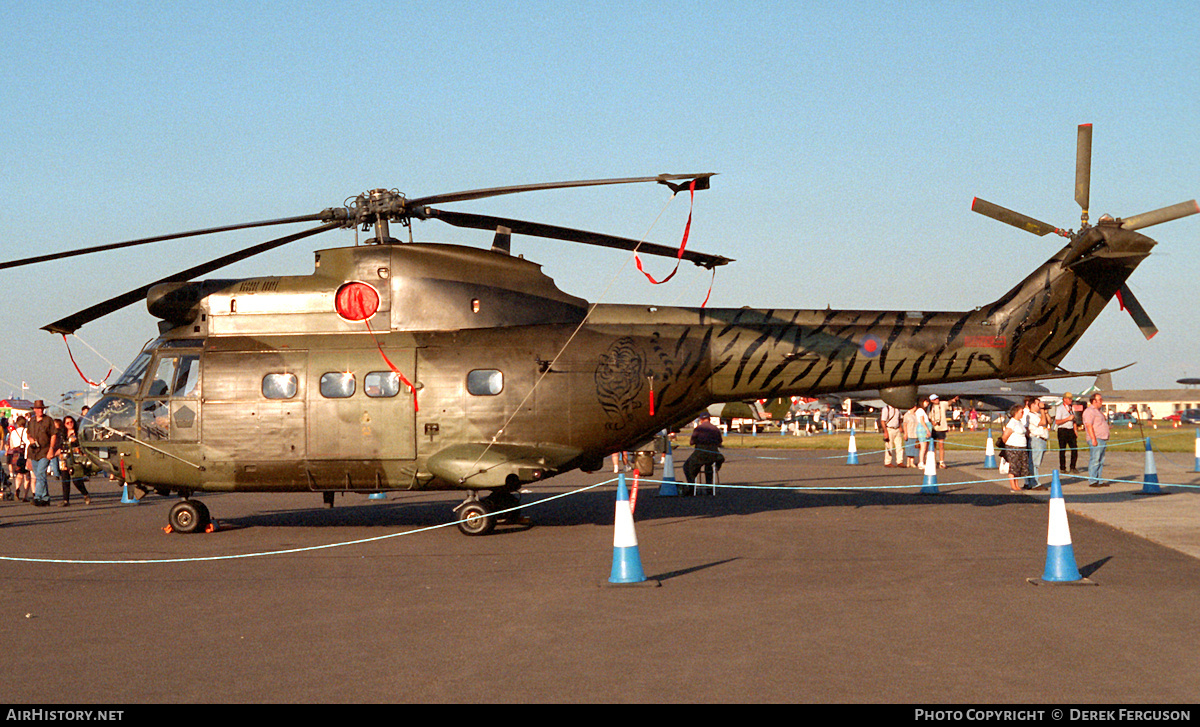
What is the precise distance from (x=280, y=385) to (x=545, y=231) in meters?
4.43

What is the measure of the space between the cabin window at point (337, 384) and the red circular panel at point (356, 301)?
848 millimetres

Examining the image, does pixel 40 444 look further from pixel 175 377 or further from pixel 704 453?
pixel 704 453

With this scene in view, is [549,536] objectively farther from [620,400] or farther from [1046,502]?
[1046,502]

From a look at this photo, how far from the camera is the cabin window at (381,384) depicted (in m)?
14.7

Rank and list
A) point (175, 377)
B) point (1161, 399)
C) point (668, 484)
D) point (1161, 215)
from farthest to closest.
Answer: point (1161, 399) → point (668, 484) → point (175, 377) → point (1161, 215)

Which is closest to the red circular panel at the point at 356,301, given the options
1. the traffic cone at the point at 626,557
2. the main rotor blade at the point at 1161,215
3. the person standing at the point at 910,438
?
the traffic cone at the point at 626,557

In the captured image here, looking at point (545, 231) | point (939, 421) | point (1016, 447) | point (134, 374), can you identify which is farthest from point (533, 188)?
point (939, 421)

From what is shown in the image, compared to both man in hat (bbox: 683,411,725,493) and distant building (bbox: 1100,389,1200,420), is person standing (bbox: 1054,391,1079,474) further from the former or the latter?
distant building (bbox: 1100,389,1200,420)

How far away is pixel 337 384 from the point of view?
582 inches

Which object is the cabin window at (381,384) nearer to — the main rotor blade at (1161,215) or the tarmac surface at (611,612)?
the tarmac surface at (611,612)

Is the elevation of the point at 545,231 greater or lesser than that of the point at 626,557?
greater

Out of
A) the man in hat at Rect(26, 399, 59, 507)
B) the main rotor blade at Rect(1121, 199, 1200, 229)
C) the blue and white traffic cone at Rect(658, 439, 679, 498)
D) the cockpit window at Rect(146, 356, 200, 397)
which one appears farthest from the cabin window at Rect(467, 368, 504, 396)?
the man in hat at Rect(26, 399, 59, 507)

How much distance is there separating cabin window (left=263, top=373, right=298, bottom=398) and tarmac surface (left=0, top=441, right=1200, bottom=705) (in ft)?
6.94
